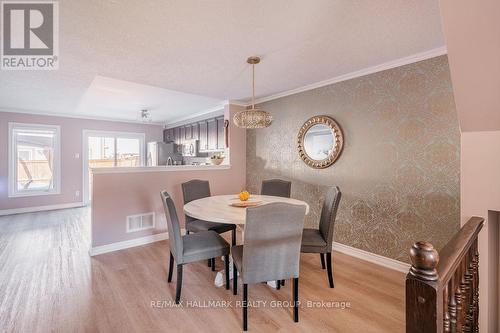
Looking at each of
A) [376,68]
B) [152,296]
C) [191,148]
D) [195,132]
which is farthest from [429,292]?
[191,148]

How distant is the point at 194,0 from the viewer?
5.50 ft

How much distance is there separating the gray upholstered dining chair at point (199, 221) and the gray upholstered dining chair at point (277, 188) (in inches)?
30.3

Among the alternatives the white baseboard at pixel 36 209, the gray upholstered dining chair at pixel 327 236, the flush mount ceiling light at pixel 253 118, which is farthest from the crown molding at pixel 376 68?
the white baseboard at pixel 36 209

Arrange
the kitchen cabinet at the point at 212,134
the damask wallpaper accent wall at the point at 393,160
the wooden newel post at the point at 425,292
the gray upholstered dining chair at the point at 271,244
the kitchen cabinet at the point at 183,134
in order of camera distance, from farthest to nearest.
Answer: the kitchen cabinet at the point at 183,134 → the kitchen cabinet at the point at 212,134 → the damask wallpaper accent wall at the point at 393,160 → the gray upholstered dining chair at the point at 271,244 → the wooden newel post at the point at 425,292

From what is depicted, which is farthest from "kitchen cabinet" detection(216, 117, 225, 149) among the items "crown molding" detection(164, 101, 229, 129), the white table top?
the white table top

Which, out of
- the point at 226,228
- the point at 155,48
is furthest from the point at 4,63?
the point at 226,228

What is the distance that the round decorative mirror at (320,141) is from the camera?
3229 mm

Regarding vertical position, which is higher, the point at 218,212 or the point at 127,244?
the point at 218,212

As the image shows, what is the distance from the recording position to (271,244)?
5.77 feet

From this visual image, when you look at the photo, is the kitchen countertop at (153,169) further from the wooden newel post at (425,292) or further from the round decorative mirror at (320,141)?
the wooden newel post at (425,292)

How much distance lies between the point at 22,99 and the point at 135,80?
2.85m

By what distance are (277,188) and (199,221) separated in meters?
1.16

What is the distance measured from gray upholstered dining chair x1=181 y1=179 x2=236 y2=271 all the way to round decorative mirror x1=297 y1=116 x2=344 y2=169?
61.0 inches

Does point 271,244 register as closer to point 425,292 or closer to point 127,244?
point 425,292
